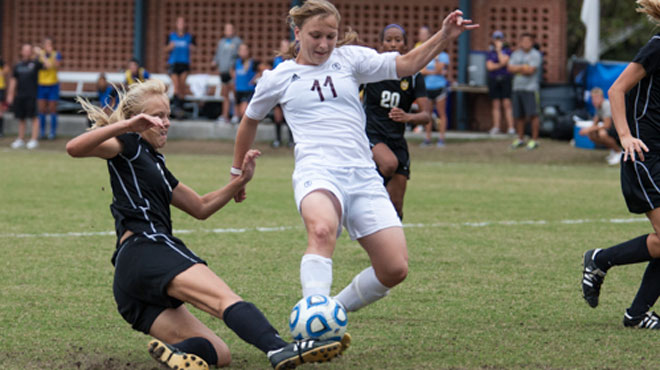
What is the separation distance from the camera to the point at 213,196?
17.7ft

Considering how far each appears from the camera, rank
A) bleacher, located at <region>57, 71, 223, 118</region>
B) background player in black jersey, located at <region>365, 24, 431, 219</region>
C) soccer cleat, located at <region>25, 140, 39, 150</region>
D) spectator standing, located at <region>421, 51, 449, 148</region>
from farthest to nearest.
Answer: bleacher, located at <region>57, 71, 223, 118</region>
soccer cleat, located at <region>25, 140, 39, 150</region>
spectator standing, located at <region>421, 51, 449, 148</region>
background player in black jersey, located at <region>365, 24, 431, 219</region>

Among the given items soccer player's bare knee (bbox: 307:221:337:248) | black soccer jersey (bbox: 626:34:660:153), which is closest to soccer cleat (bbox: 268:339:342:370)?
soccer player's bare knee (bbox: 307:221:337:248)

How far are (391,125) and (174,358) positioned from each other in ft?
14.8

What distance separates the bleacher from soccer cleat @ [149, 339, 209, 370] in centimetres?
2035

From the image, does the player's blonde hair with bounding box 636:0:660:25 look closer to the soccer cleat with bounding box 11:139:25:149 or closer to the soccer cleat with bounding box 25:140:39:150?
the soccer cleat with bounding box 25:140:39:150

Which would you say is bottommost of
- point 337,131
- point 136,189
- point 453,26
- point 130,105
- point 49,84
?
point 49,84

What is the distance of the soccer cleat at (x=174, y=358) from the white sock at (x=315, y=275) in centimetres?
59

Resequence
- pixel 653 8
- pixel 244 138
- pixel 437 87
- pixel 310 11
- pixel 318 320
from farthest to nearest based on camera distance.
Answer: pixel 437 87, pixel 653 8, pixel 244 138, pixel 310 11, pixel 318 320

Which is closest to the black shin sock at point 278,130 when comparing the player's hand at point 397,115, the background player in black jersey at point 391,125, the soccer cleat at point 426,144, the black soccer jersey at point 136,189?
the soccer cleat at point 426,144

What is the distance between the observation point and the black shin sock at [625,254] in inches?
231

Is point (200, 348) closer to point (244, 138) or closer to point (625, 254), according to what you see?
point (244, 138)

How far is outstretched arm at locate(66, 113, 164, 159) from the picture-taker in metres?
4.66

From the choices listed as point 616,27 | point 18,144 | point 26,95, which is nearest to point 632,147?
point 18,144

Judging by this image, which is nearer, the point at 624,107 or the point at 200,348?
the point at 200,348
